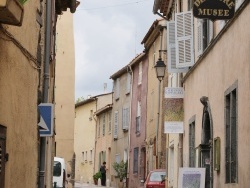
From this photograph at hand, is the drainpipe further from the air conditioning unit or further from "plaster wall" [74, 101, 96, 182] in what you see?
"plaster wall" [74, 101, 96, 182]

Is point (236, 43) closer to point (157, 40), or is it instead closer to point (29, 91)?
point (29, 91)

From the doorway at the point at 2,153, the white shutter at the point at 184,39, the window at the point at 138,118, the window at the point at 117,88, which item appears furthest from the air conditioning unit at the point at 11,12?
the window at the point at 117,88

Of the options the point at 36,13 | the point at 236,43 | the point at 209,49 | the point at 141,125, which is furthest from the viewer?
the point at 141,125

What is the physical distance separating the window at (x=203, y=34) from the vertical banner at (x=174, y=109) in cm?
290

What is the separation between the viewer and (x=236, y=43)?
14328mm

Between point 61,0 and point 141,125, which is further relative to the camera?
point 141,125

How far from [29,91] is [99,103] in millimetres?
48424

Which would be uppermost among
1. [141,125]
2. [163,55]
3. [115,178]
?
[163,55]

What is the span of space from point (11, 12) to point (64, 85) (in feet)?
90.9

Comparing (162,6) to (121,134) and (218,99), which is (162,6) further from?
(121,134)

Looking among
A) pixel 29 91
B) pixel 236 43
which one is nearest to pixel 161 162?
pixel 236 43

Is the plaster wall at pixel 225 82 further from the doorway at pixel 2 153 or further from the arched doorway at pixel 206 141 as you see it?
the doorway at pixel 2 153

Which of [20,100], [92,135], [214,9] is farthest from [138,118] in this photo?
[20,100]

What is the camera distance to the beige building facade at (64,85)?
36.0 m
